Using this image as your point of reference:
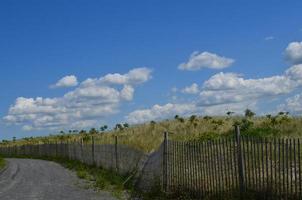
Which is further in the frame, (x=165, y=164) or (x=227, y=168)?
(x=165, y=164)

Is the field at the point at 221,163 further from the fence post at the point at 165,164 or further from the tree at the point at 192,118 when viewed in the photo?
the tree at the point at 192,118

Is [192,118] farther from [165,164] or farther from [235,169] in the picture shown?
[235,169]

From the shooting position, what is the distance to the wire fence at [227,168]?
13.9 meters

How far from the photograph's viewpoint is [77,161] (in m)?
42.8

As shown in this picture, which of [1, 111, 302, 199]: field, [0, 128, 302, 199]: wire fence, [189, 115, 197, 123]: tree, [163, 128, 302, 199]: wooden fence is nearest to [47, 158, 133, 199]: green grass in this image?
[1, 111, 302, 199]: field

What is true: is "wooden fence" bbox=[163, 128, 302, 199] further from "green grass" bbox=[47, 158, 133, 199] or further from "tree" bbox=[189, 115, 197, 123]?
"tree" bbox=[189, 115, 197, 123]

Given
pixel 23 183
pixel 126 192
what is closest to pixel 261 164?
pixel 126 192

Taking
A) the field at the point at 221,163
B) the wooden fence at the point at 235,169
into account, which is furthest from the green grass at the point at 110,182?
the wooden fence at the point at 235,169

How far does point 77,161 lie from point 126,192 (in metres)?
21.6

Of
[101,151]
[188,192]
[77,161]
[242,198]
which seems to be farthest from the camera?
[77,161]

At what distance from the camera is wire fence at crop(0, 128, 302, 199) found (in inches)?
546

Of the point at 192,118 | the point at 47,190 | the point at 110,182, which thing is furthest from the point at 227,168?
the point at 192,118

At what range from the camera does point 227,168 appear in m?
15.8

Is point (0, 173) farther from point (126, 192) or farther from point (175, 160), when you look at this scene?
point (175, 160)
